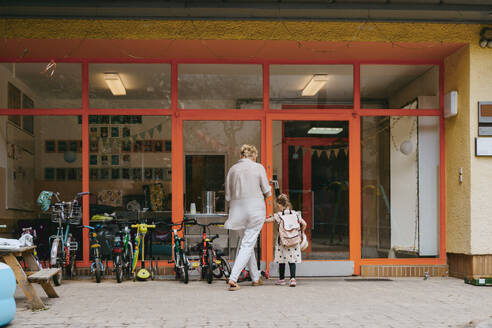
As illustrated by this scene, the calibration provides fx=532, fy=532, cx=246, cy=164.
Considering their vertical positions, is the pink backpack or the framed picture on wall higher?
the framed picture on wall

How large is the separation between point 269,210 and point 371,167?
1.68 meters

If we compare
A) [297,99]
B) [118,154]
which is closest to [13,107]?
[118,154]

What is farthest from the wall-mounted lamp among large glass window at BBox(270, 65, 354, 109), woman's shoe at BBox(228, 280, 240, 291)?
woman's shoe at BBox(228, 280, 240, 291)

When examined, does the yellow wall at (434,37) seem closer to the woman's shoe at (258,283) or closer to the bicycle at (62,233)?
the bicycle at (62,233)

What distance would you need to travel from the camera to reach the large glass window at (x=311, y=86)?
7906mm

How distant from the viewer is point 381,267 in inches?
304

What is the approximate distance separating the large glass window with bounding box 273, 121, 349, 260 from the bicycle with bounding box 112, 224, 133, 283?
2.25 metres

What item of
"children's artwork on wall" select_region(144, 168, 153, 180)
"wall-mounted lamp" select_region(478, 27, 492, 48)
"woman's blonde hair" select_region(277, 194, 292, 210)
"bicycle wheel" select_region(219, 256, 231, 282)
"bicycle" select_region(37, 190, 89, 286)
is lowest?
"bicycle wheel" select_region(219, 256, 231, 282)

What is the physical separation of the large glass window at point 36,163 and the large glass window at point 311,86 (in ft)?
9.83

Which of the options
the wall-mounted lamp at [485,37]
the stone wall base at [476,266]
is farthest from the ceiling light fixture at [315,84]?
the stone wall base at [476,266]

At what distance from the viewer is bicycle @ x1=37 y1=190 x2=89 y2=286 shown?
6.90 meters

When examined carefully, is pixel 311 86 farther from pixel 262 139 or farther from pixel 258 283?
pixel 258 283

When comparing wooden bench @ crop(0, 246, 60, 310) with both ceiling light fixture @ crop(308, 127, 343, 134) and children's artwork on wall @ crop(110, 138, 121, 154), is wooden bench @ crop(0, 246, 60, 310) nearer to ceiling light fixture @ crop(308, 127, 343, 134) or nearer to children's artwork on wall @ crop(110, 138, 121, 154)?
children's artwork on wall @ crop(110, 138, 121, 154)

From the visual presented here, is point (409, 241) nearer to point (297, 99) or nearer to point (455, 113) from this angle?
point (455, 113)
